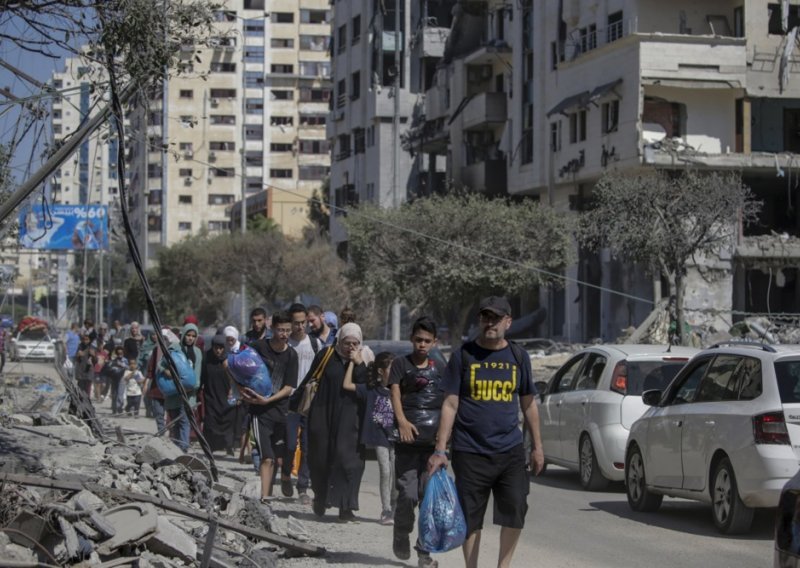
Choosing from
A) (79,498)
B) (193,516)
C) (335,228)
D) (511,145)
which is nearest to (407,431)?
(193,516)

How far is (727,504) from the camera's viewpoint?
1120 centimetres

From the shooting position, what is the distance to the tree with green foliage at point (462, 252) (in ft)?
145

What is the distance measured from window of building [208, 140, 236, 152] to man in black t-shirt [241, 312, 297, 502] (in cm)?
9107

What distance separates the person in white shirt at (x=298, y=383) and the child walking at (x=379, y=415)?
1.41 metres

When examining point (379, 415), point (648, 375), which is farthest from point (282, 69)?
point (379, 415)

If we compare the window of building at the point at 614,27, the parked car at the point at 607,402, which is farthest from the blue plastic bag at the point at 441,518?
the window of building at the point at 614,27

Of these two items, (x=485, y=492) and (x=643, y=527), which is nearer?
(x=485, y=492)

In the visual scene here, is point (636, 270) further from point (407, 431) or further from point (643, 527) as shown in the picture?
point (407, 431)

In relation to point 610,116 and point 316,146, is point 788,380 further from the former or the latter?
point 316,146

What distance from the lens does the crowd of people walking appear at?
813cm

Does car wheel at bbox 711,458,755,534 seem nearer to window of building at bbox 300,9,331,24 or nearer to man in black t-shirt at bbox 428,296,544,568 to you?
man in black t-shirt at bbox 428,296,544,568

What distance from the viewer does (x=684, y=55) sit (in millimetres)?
39688

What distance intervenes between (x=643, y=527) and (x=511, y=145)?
39.1 m

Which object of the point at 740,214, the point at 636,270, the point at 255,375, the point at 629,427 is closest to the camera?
the point at 255,375
